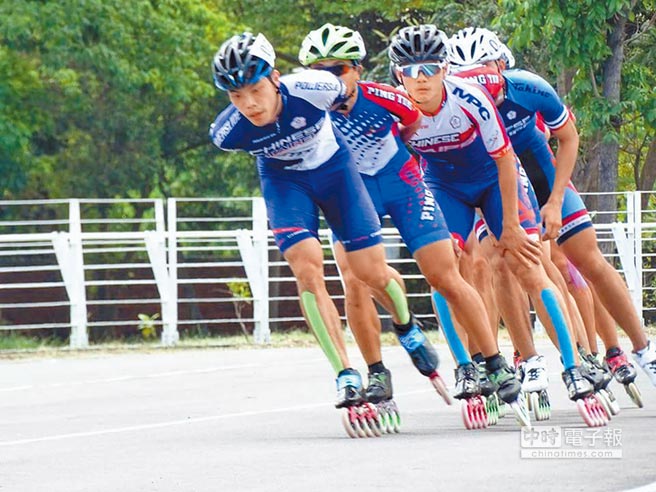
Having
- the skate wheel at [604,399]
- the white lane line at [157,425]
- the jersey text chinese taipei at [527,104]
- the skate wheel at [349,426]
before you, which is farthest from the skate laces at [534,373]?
the white lane line at [157,425]

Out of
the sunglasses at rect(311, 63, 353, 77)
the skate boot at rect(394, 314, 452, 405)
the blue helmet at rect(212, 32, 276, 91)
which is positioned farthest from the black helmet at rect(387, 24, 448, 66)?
the skate boot at rect(394, 314, 452, 405)

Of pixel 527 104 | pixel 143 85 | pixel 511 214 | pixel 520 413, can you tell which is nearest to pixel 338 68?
pixel 527 104

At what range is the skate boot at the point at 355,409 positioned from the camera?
9594 millimetres

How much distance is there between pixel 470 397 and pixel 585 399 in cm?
88

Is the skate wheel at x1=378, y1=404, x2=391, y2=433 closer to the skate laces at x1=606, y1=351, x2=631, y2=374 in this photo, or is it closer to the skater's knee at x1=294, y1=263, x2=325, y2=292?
the skater's knee at x1=294, y1=263, x2=325, y2=292

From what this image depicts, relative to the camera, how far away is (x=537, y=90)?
10.3 meters

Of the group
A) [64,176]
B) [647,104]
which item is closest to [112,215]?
[64,176]

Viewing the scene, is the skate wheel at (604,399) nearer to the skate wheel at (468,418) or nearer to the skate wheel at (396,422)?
the skate wheel at (468,418)

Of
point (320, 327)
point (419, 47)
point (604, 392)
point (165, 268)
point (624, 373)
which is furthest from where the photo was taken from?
point (165, 268)

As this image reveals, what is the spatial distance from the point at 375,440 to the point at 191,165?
3439cm

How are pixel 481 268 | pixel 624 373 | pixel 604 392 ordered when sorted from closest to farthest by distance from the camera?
pixel 604 392
pixel 624 373
pixel 481 268

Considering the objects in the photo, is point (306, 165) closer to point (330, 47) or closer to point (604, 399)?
point (330, 47)

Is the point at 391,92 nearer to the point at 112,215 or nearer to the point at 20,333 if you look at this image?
the point at 20,333

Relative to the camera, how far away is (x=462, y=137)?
10.2 metres
